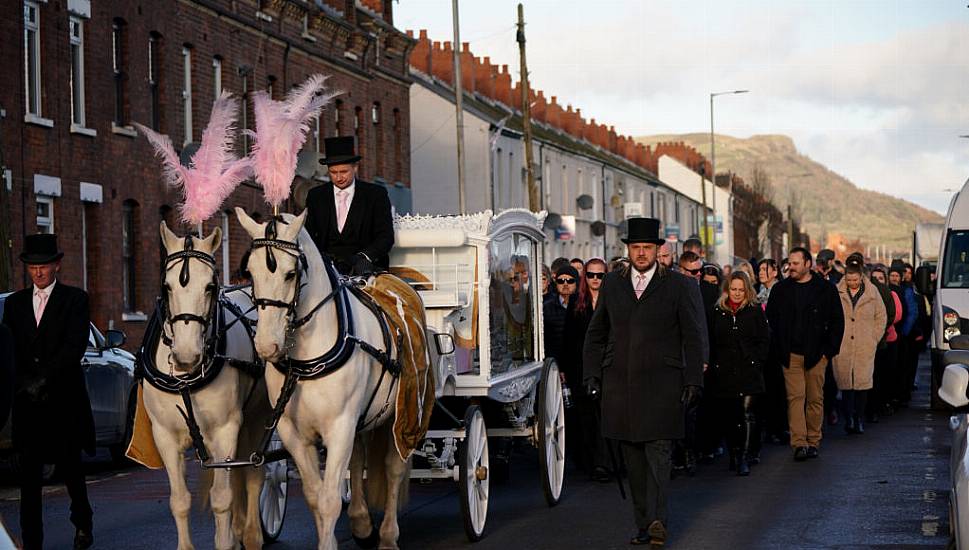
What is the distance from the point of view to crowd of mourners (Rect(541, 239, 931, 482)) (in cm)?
1596

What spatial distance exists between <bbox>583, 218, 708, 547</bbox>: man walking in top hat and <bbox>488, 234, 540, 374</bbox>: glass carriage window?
1.28 m

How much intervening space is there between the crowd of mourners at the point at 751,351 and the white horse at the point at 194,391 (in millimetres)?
5126

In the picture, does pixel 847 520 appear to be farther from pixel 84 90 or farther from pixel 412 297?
pixel 84 90

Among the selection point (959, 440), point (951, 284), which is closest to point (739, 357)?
point (951, 284)

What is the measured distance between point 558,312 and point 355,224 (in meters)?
5.12

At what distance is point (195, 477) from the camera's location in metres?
16.1

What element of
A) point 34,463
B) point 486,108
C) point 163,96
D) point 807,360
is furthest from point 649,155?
point 34,463

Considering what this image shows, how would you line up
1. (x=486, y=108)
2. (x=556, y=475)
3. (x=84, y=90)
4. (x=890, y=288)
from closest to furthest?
(x=556, y=475), (x=890, y=288), (x=84, y=90), (x=486, y=108)

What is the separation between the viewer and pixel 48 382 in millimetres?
10906

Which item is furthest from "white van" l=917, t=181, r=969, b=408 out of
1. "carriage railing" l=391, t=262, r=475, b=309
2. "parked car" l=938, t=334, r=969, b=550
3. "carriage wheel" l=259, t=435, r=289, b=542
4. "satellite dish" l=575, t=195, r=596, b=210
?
"satellite dish" l=575, t=195, r=596, b=210

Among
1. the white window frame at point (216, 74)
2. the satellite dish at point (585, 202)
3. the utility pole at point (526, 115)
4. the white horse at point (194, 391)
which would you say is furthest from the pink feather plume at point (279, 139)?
the satellite dish at point (585, 202)

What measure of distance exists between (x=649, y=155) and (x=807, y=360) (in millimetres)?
93887

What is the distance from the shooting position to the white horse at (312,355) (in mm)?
9172

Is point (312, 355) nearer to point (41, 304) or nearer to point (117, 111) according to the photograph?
point (41, 304)
